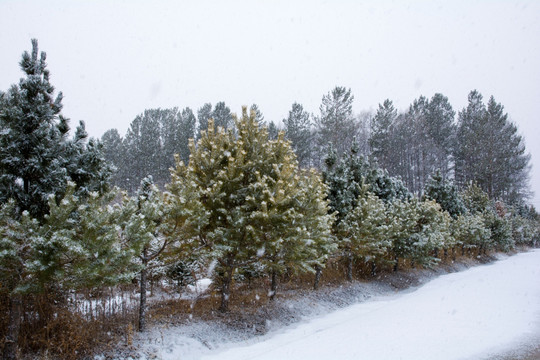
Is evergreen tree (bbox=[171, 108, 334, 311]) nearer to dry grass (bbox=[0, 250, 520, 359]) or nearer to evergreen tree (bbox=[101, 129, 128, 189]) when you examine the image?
dry grass (bbox=[0, 250, 520, 359])

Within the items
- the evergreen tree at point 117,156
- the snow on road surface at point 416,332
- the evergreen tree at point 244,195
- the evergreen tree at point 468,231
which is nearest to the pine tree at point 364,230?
the snow on road surface at point 416,332

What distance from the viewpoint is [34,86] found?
7.46 m

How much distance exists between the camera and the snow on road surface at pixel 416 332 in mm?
8023

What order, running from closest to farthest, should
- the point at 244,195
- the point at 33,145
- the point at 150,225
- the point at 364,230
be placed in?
1. the point at 33,145
2. the point at 150,225
3. the point at 244,195
4. the point at 364,230

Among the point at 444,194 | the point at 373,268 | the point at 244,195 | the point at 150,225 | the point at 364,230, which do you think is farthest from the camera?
the point at 444,194

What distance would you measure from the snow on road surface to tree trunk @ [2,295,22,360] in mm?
3253

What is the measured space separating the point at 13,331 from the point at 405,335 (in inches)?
349

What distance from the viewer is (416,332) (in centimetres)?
934

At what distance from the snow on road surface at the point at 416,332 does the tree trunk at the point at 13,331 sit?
325 cm

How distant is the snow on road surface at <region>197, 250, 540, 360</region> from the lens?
26.3 feet

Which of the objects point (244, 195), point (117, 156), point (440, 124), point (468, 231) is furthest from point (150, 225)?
point (440, 124)

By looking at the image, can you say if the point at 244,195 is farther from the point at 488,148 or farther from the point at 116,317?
the point at 488,148

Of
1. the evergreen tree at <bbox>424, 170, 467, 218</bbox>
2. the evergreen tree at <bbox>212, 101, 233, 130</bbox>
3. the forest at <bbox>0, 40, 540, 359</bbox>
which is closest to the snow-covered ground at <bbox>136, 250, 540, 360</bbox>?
the forest at <bbox>0, 40, 540, 359</bbox>

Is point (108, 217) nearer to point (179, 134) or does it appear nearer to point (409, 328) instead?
point (409, 328)
